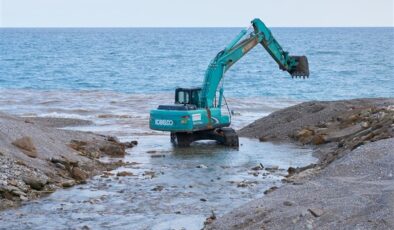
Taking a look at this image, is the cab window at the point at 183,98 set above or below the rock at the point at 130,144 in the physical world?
above

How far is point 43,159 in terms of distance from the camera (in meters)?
19.8

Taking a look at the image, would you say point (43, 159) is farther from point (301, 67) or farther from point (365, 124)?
point (301, 67)

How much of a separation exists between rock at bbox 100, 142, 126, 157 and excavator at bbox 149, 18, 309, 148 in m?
1.30

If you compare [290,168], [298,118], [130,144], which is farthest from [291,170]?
[298,118]

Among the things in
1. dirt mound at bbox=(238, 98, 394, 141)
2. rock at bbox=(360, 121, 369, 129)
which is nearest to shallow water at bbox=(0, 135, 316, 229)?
rock at bbox=(360, 121, 369, 129)

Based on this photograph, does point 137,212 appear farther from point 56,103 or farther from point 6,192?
point 56,103

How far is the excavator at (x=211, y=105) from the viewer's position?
24516 mm

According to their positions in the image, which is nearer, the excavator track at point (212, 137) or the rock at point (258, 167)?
the rock at point (258, 167)

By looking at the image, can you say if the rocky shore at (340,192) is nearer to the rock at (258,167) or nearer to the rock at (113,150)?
the rock at (258,167)

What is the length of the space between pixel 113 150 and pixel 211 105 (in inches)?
137

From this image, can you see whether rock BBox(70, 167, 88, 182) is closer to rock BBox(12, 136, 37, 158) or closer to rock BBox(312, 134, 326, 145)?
rock BBox(12, 136, 37, 158)

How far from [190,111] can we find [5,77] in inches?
1841

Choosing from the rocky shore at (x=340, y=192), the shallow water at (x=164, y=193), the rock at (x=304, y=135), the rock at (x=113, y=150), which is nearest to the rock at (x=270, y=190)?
the rocky shore at (x=340, y=192)

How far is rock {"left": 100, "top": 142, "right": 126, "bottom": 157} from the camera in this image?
23.9m
